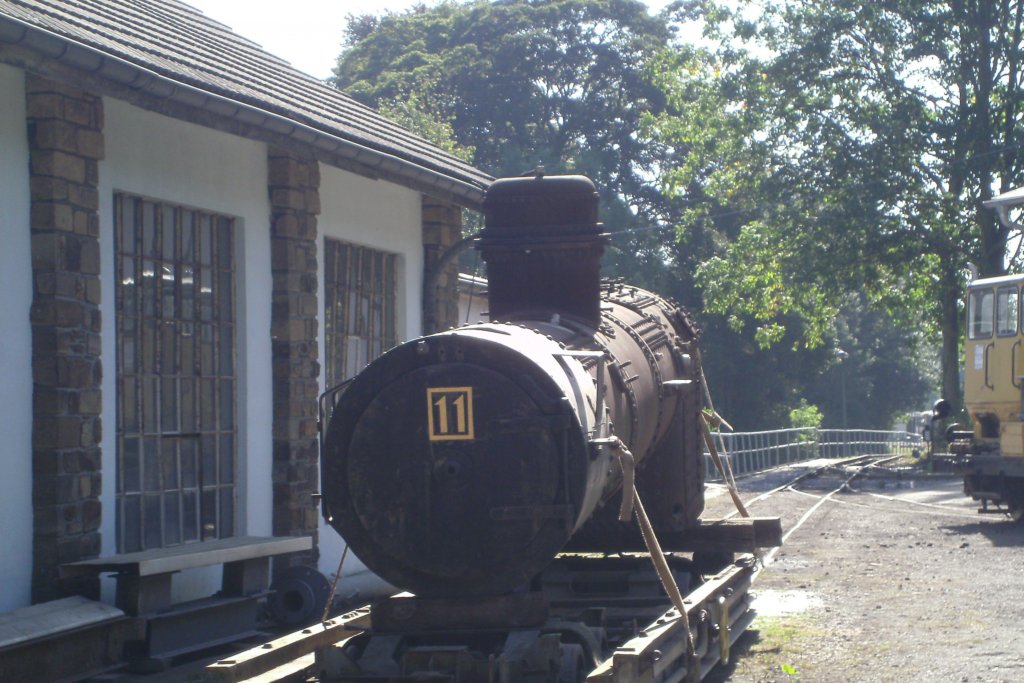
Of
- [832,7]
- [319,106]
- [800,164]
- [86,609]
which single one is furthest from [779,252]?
[86,609]

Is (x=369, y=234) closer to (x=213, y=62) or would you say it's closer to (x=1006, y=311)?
(x=213, y=62)

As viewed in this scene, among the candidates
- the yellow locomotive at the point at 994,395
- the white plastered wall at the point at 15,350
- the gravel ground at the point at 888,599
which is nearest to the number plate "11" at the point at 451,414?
the gravel ground at the point at 888,599

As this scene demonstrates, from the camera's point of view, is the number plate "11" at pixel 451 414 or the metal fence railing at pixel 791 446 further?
the metal fence railing at pixel 791 446

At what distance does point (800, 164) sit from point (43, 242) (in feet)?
88.3

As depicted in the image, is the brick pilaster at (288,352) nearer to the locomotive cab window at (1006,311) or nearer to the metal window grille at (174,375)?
the metal window grille at (174,375)

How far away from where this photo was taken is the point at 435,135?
4125cm

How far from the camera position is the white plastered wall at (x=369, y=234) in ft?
38.4

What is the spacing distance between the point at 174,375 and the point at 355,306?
2.91 metres

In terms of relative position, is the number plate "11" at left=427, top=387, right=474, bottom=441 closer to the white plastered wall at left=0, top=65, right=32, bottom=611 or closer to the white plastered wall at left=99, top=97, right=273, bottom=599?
the white plastered wall at left=0, top=65, right=32, bottom=611

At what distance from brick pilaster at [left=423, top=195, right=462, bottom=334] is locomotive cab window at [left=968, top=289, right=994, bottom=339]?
9757mm

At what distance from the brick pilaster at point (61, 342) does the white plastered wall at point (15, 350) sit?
0.05 metres

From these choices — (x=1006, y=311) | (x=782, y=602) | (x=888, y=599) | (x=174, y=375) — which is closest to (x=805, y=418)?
(x=1006, y=311)

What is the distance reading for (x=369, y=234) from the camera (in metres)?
12.6

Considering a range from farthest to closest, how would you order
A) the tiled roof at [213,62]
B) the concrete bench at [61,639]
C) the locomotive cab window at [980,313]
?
1. the locomotive cab window at [980,313]
2. the tiled roof at [213,62]
3. the concrete bench at [61,639]
